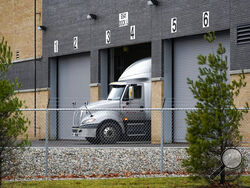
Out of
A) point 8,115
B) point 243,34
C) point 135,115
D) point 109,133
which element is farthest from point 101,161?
point 243,34

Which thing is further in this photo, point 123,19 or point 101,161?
point 123,19

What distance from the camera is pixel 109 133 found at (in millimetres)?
22297

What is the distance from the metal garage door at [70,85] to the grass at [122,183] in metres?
16.3

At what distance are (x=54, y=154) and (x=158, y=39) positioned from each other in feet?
30.7

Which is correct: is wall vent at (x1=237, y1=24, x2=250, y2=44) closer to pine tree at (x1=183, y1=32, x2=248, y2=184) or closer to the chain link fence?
the chain link fence

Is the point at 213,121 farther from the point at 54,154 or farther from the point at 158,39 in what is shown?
the point at 158,39

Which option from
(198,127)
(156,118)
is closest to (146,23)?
(156,118)

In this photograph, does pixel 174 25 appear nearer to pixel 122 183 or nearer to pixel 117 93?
pixel 117 93

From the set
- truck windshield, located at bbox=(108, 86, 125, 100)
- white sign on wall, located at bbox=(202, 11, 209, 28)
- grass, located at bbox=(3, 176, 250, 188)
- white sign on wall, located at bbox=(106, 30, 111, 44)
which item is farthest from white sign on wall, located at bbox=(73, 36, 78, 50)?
grass, located at bbox=(3, 176, 250, 188)

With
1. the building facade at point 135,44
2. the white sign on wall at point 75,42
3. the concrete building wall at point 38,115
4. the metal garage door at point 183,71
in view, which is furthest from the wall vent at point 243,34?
the concrete building wall at point 38,115

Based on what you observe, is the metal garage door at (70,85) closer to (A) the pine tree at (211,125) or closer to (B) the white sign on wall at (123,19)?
(B) the white sign on wall at (123,19)

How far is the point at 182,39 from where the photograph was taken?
2434 cm

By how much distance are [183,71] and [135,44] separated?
3196mm

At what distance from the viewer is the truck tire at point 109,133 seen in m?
22.0
